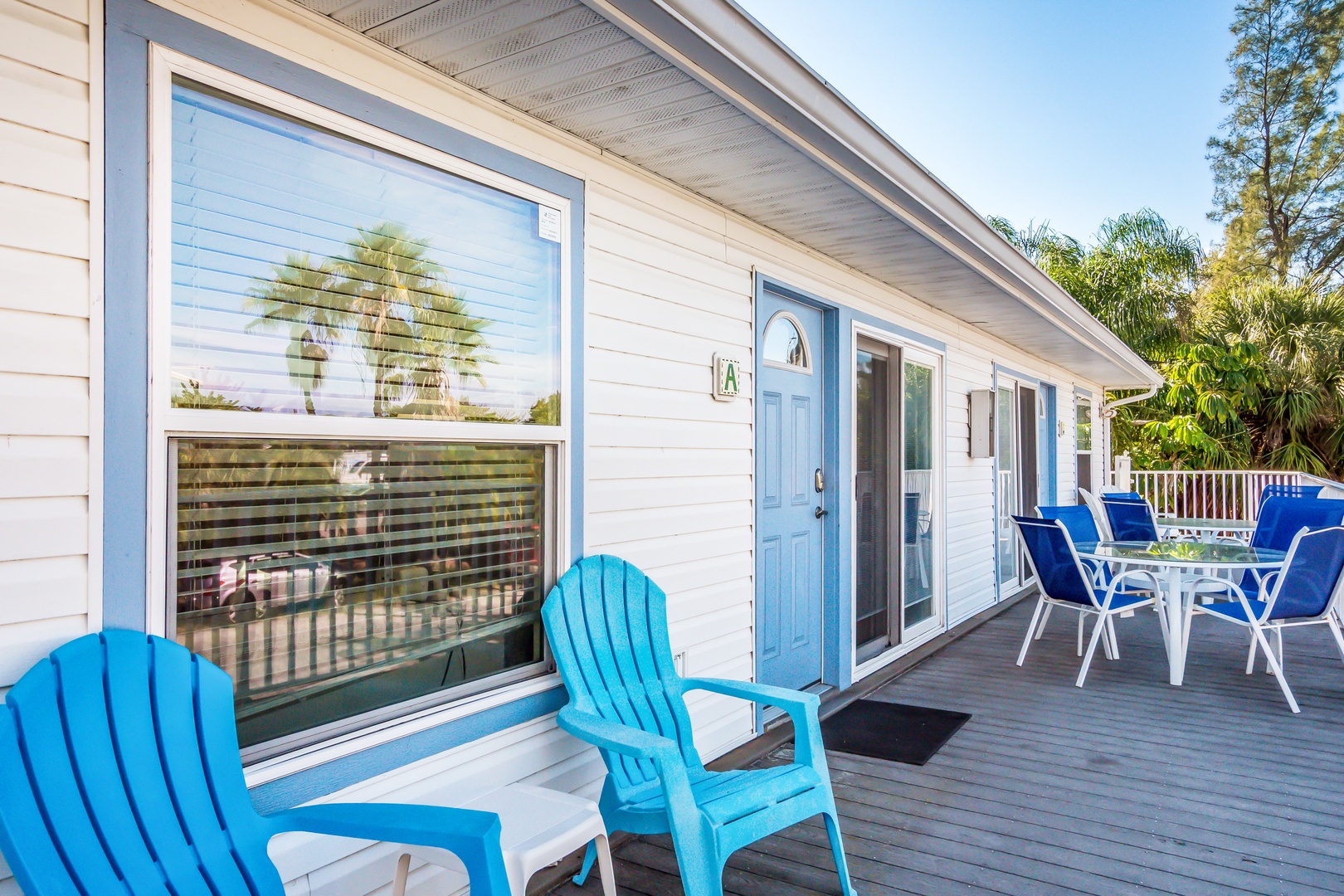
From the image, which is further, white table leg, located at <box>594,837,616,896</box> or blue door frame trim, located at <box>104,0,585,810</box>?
white table leg, located at <box>594,837,616,896</box>

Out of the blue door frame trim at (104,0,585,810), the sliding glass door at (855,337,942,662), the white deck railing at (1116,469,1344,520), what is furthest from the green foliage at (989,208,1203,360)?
the blue door frame trim at (104,0,585,810)

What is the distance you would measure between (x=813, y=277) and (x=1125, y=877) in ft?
8.93

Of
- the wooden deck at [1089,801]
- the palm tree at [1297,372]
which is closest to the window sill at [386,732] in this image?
the wooden deck at [1089,801]

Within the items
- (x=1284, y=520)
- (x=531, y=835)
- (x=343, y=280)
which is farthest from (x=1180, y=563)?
(x=343, y=280)

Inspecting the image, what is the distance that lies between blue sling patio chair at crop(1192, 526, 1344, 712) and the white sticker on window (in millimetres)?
3663

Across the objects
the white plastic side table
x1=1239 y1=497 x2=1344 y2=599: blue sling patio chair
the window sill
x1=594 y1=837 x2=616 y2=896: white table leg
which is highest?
x1=1239 y1=497 x2=1344 y2=599: blue sling patio chair

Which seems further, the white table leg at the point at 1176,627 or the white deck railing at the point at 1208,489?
the white deck railing at the point at 1208,489

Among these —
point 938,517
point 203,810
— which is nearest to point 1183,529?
point 938,517

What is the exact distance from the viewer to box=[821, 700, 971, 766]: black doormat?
133 inches

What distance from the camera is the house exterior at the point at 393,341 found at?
1493mm

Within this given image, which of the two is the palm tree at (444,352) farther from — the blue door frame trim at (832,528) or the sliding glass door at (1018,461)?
the sliding glass door at (1018,461)

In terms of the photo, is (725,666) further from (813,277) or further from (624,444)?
(813,277)

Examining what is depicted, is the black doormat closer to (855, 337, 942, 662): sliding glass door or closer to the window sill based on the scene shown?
(855, 337, 942, 662): sliding glass door

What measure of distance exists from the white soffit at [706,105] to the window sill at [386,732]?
1.65 m
